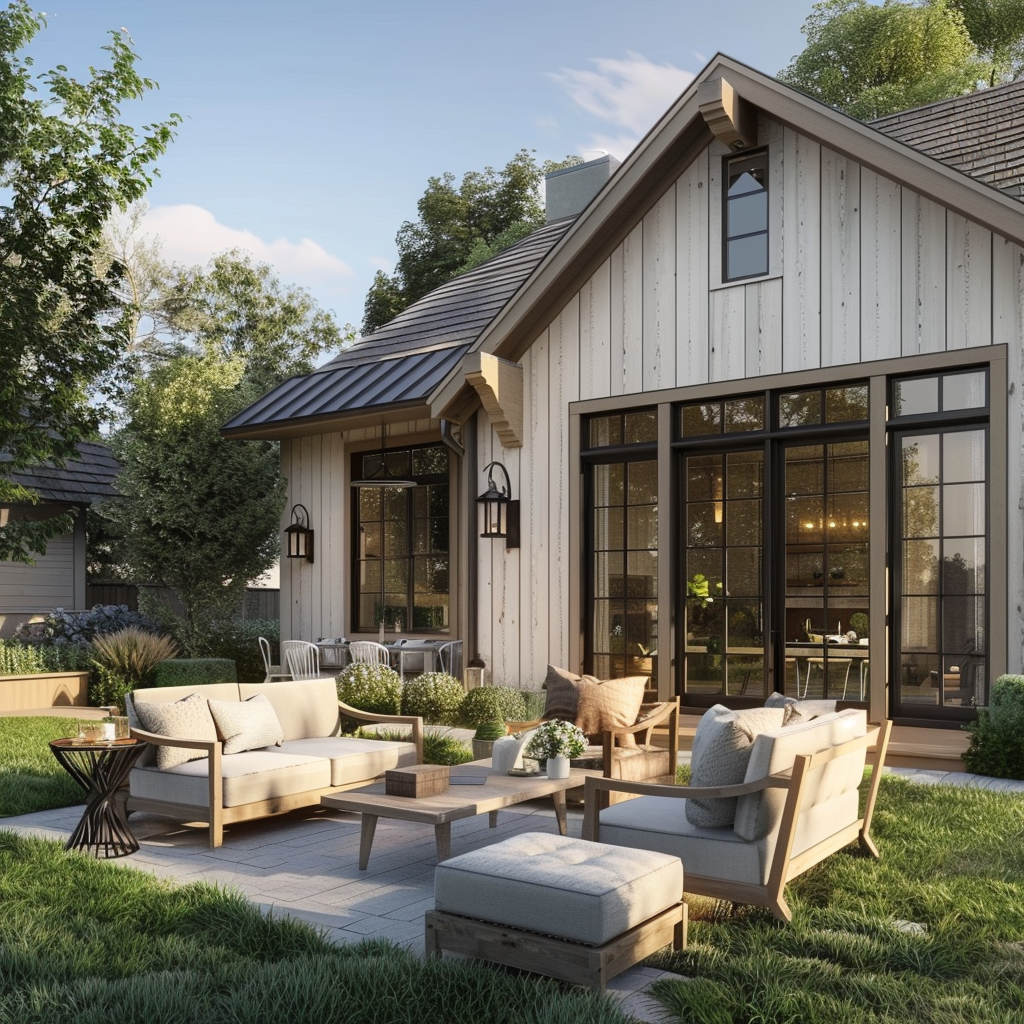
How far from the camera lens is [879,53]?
25422mm

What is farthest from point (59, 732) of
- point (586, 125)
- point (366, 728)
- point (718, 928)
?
point (586, 125)

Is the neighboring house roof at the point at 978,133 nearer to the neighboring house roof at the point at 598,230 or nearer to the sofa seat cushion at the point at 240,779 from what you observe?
the neighboring house roof at the point at 598,230

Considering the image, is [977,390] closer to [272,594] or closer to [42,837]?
[42,837]

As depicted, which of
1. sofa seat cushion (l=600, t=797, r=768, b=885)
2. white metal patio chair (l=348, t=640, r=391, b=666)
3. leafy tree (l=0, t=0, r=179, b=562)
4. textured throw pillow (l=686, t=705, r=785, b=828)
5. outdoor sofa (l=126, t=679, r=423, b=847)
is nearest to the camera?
sofa seat cushion (l=600, t=797, r=768, b=885)

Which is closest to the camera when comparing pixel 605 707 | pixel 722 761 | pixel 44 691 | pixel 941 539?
pixel 722 761

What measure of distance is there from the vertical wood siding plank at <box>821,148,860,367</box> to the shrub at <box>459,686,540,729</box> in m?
4.13

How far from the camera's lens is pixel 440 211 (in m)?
28.6

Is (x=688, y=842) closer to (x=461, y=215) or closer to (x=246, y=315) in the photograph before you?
(x=461, y=215)

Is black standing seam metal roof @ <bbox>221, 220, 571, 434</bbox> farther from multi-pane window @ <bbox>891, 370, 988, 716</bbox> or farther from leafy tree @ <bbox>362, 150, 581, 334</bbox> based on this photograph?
leafy tree @ <bbox>362, 150, 581, 334</bbox>

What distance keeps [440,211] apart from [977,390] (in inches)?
877

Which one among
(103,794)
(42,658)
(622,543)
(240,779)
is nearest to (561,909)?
(240,779)

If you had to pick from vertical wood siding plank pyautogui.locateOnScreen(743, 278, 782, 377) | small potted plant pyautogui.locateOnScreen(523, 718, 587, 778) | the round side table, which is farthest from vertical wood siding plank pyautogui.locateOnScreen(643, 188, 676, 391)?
the round side table

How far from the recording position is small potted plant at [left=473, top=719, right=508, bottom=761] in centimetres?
740

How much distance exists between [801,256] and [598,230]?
1.91 meters
